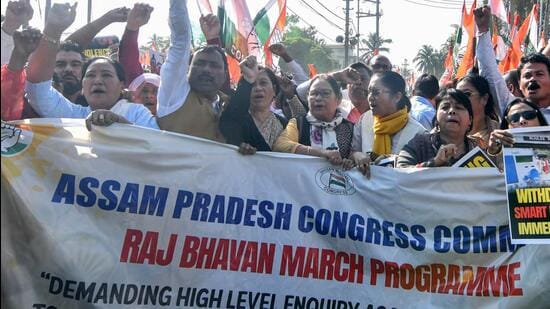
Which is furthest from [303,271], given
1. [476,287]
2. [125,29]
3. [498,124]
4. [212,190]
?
[125,29]

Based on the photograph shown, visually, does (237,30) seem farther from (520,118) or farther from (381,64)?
(520,118)

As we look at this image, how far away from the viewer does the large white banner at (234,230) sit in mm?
3494

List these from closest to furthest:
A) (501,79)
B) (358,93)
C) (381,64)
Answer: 1. (501,79)
2. (358,93)
3. (381,64)

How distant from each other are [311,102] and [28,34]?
6.41 ft

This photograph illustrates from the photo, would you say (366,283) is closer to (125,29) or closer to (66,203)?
(66,203)

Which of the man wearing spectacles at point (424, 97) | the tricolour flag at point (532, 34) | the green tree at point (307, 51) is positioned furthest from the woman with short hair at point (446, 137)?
the green tree at point (307, 51)

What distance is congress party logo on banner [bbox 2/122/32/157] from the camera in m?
3.53

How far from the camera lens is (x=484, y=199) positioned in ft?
13.9

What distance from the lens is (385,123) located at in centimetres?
477

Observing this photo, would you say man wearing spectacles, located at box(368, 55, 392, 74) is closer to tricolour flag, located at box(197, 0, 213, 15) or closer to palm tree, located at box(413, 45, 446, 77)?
tricolour flag, located at box(197, 0, 213, 15)

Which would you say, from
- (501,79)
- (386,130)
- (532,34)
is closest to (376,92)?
(386,130)

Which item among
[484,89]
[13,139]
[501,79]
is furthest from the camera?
[501,79]

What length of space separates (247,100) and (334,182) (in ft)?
2.47

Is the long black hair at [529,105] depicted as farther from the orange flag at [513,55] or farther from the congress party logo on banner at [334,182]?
the orange flag at [513,55]
